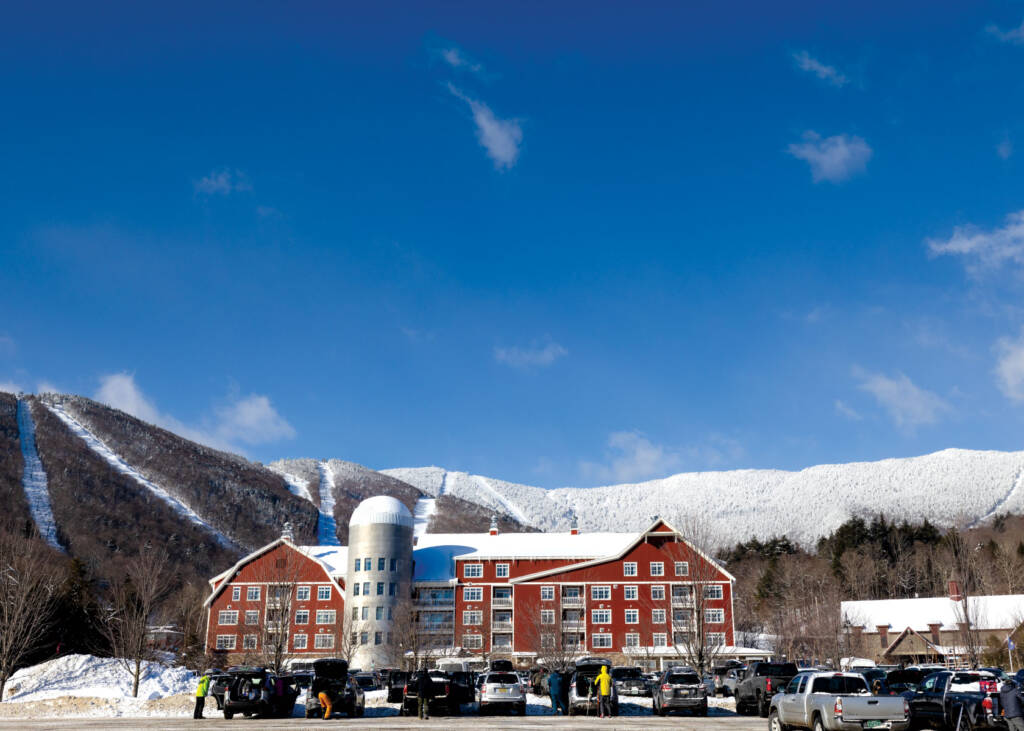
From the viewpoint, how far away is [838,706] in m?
21.4

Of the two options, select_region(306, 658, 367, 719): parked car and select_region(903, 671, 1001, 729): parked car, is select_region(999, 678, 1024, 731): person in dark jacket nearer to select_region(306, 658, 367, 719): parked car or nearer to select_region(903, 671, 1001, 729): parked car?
select_region(903, 671, 1001, 729): parked car

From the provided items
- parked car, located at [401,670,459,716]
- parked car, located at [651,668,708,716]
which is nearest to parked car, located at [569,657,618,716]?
parked car, located at [651,668,708,716]

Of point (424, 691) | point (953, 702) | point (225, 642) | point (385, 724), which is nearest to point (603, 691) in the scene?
point (424, 691)

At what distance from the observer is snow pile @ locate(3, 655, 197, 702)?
1881 inches

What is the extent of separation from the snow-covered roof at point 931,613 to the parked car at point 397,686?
201 feet

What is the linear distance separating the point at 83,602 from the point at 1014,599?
84.2m

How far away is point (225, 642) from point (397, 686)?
1992 inches

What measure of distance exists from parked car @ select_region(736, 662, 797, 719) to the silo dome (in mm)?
53789

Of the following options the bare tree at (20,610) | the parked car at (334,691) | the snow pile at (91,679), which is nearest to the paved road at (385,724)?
the parked car at (334,691)

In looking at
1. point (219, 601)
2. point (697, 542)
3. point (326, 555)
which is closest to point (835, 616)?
point (697, 542)

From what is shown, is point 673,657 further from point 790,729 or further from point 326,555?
point 790,729

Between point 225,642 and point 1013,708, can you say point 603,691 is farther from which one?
point 225,642

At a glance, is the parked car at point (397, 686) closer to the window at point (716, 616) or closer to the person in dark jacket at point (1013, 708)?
the person in dark jacket at point (1013, 708)

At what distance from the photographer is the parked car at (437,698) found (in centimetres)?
3488
